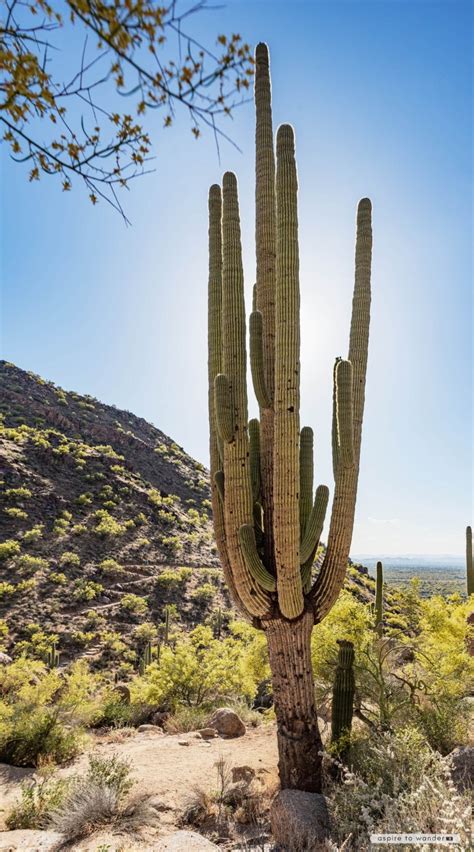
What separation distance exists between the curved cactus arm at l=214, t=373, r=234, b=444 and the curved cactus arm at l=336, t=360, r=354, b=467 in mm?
1326

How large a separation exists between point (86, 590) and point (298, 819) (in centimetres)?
1760

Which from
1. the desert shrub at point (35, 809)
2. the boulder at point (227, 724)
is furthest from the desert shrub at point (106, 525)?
the desert shrub at point (35, 809)

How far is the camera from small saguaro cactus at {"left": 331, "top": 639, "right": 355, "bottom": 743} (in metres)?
6.14

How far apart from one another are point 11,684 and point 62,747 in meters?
3.13

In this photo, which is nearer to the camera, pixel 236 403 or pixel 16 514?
pixel 236 403

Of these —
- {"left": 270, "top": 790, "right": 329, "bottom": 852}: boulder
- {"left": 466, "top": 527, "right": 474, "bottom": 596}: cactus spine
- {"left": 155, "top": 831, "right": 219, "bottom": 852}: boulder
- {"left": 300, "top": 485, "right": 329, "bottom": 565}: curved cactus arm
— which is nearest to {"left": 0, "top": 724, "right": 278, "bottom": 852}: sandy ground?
{"left": 155, "top": 831, "right": 219, "bottom": 852}: boulder

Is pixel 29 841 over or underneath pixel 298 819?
underneath

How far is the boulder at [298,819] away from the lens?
3.94 meters

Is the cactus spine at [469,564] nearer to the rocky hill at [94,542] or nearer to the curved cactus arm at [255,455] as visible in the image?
the rocky hill at [94,542]

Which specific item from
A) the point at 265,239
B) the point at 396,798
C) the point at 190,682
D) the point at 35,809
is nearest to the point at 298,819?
the point at 396,798

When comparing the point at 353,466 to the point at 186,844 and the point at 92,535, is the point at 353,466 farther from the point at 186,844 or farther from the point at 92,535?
the point at 92,535

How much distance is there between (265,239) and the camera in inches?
236

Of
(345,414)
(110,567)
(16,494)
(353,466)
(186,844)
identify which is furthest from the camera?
(16,494)

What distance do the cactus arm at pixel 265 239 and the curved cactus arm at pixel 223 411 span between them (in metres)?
0.52
